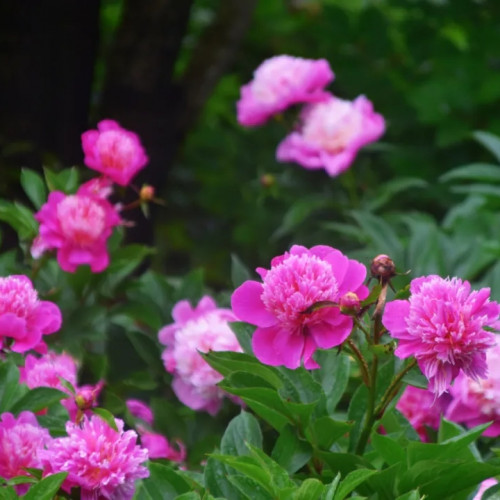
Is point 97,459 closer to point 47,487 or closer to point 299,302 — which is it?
point 47,487

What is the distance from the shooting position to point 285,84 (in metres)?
2.10

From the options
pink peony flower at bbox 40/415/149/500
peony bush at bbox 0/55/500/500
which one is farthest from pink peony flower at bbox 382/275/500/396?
pink peony flower at bbox 40/415/149/500

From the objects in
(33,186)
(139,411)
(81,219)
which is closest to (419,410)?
(139,411)

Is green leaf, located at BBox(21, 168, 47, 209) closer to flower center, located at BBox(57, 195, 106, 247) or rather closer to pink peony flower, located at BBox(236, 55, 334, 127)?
flower center, located at BBox(57, 195, 106, 247)

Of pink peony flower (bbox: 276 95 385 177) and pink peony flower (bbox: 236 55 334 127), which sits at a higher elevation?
pink peony flower (bbox: 236 55 334 127)

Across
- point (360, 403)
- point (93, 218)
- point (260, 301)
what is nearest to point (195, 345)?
point (93, 218)

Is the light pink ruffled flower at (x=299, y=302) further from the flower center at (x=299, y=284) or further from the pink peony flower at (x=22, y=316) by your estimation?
the pink peony flower at (x=22, y=316)

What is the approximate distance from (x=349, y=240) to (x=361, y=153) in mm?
375

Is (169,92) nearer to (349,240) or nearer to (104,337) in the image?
(349,240)

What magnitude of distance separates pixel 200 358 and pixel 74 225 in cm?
26

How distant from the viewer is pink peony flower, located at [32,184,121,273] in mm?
1522

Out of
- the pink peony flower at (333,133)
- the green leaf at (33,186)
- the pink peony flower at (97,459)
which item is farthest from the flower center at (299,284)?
the pink peony flower at (333,133)

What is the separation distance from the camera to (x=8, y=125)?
223 centimetres

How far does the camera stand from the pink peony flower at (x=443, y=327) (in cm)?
94
